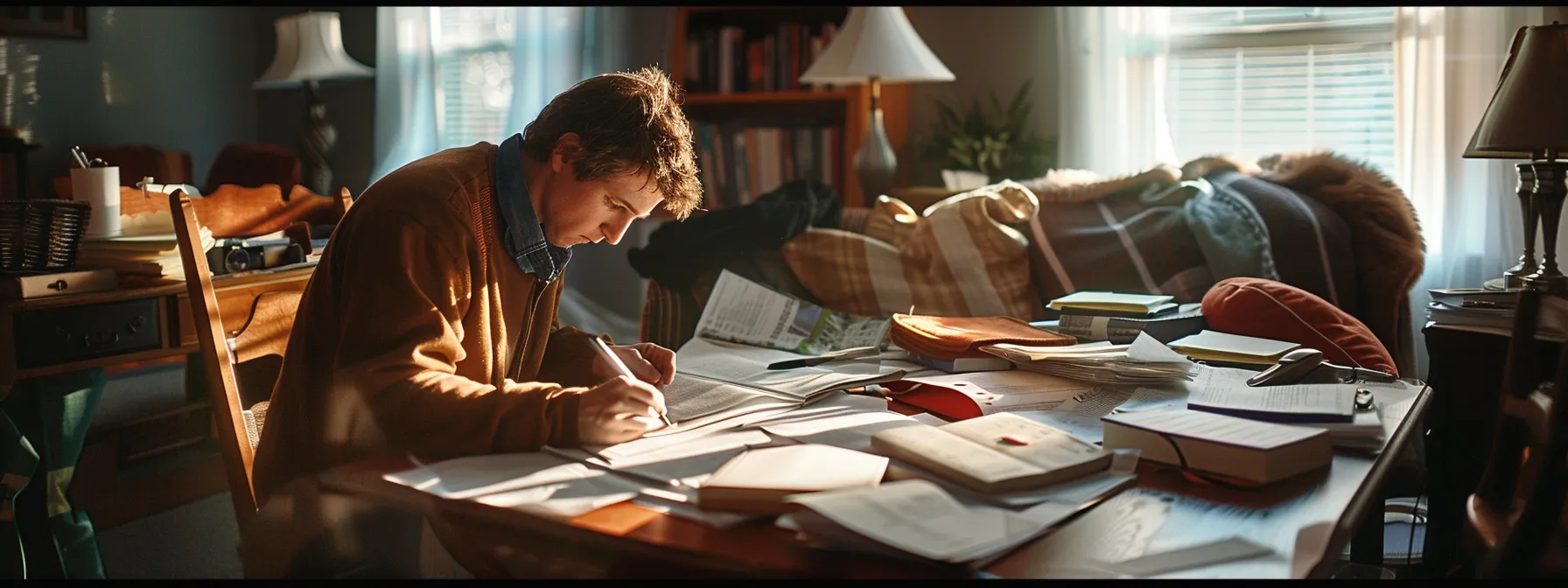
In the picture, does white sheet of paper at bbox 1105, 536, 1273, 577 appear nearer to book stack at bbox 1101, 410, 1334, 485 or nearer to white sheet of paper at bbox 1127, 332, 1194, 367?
book stack at bbox 1101, 410, 1334, 485

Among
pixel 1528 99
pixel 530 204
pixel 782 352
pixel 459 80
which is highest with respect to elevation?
pixel 459 80

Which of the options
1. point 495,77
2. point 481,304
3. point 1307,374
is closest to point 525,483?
point 481,304

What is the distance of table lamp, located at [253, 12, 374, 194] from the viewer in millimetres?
4285

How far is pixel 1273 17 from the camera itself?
3.13 m

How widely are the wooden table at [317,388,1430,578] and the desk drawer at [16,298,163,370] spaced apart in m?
1.20

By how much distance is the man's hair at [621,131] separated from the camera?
1291 millimetres

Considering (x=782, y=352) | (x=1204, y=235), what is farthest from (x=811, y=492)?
(x=1204, y=235)

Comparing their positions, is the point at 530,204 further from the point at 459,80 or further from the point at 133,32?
the point at 133,32

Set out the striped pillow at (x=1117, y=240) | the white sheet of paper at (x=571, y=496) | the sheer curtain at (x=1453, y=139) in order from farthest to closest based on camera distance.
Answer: the sheer curtain at (x=1453, y=139)
the striped pillow at (x=1117, y=240)
the white sheet of paper at (x=571, y=496)

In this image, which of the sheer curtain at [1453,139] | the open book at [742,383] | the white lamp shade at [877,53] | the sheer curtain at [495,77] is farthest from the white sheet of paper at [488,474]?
the sheer curtain at [495,77]

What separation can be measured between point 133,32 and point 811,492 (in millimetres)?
4503

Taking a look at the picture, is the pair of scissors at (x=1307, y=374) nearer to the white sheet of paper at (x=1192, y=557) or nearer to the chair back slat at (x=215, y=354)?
the white sheet of paper at (x=1192, y=557)

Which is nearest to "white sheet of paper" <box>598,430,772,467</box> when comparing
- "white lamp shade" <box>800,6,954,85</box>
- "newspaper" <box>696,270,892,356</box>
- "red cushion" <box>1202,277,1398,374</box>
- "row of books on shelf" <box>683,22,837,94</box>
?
"newspaper" <box>696,270,892,356</box>

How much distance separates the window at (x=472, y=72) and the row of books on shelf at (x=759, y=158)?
1.09m
